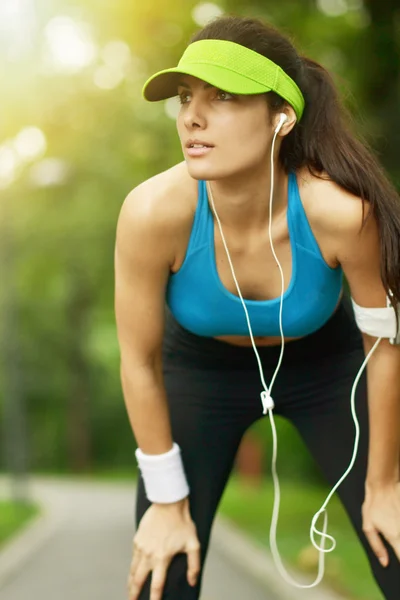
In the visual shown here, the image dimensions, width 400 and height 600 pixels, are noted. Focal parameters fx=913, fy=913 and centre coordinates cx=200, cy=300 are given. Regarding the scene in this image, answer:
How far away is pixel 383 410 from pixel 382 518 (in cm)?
32

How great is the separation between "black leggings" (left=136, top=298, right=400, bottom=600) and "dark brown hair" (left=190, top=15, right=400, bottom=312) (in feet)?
1.38

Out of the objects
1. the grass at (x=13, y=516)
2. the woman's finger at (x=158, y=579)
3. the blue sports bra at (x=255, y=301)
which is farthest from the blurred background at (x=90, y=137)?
the woman's finger at (x=158, y=579)

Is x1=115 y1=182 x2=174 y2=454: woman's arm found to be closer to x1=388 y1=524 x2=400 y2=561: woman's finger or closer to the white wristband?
the white wristband

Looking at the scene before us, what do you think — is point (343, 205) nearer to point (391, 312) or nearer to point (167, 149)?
point (391, 312)

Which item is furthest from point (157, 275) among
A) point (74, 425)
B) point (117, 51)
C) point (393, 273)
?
point (74, 425)

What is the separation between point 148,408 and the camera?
272 cm

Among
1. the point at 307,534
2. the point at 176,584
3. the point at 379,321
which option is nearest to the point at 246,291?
the point at 379,321

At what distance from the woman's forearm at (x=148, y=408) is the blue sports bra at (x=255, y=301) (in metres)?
0.21

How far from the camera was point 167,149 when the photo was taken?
525 inches

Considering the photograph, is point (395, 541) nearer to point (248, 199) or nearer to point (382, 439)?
point (382, 439)

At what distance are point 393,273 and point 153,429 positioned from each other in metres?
0.85

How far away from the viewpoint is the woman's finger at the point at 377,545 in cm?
272

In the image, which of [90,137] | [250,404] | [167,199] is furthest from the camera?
[90,137]

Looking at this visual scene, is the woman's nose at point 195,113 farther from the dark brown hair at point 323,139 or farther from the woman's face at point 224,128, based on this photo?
the dark brown hair at point 323,139
